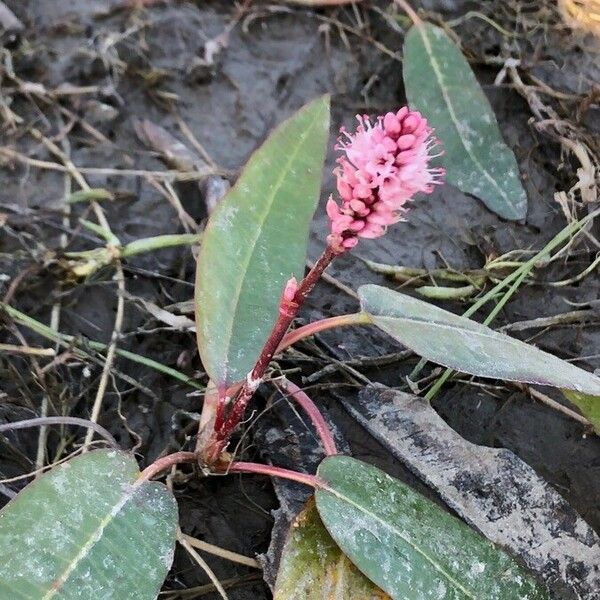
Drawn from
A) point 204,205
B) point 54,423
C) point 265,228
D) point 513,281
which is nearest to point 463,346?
point 265,228

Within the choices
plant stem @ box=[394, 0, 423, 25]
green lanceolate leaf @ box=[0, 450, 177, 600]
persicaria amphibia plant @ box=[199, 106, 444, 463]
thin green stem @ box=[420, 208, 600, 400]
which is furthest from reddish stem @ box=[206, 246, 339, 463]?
plant stem @ box=[394, 0, 423, 25]

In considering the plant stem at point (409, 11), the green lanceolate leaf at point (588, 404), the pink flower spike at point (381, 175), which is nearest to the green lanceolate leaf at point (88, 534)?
the pink flower spike at point (381, 175)

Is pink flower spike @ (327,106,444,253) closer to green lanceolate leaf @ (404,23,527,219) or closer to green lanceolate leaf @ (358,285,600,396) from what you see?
green lanceolate leaf @ (358,285,600,396)

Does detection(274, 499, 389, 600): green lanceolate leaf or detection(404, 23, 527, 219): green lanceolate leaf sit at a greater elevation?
detection(404, 23, 527, 219): green lanceolate leaf

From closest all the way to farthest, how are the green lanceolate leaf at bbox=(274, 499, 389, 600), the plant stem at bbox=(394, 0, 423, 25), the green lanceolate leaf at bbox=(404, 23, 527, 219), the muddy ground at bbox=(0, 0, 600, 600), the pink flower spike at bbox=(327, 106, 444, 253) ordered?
the pink flower spike at bbox=(327, 106, 444, 253), the green lanceolate leaf at bbox=(274, 499, 389, 600), the muddy ground at bbox=(0, 0, 600, 600), the green lanceolate leaf at bbox=(404, 23, 527, 219), the plant stem at bbox=(394, 0, 423, 25)

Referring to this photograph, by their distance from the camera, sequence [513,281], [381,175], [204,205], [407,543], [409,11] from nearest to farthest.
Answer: [381,175] → [407,543] → [513,281] → [204,205] → [409,11]

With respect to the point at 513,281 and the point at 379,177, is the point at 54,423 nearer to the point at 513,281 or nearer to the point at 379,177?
the point at 379,177
